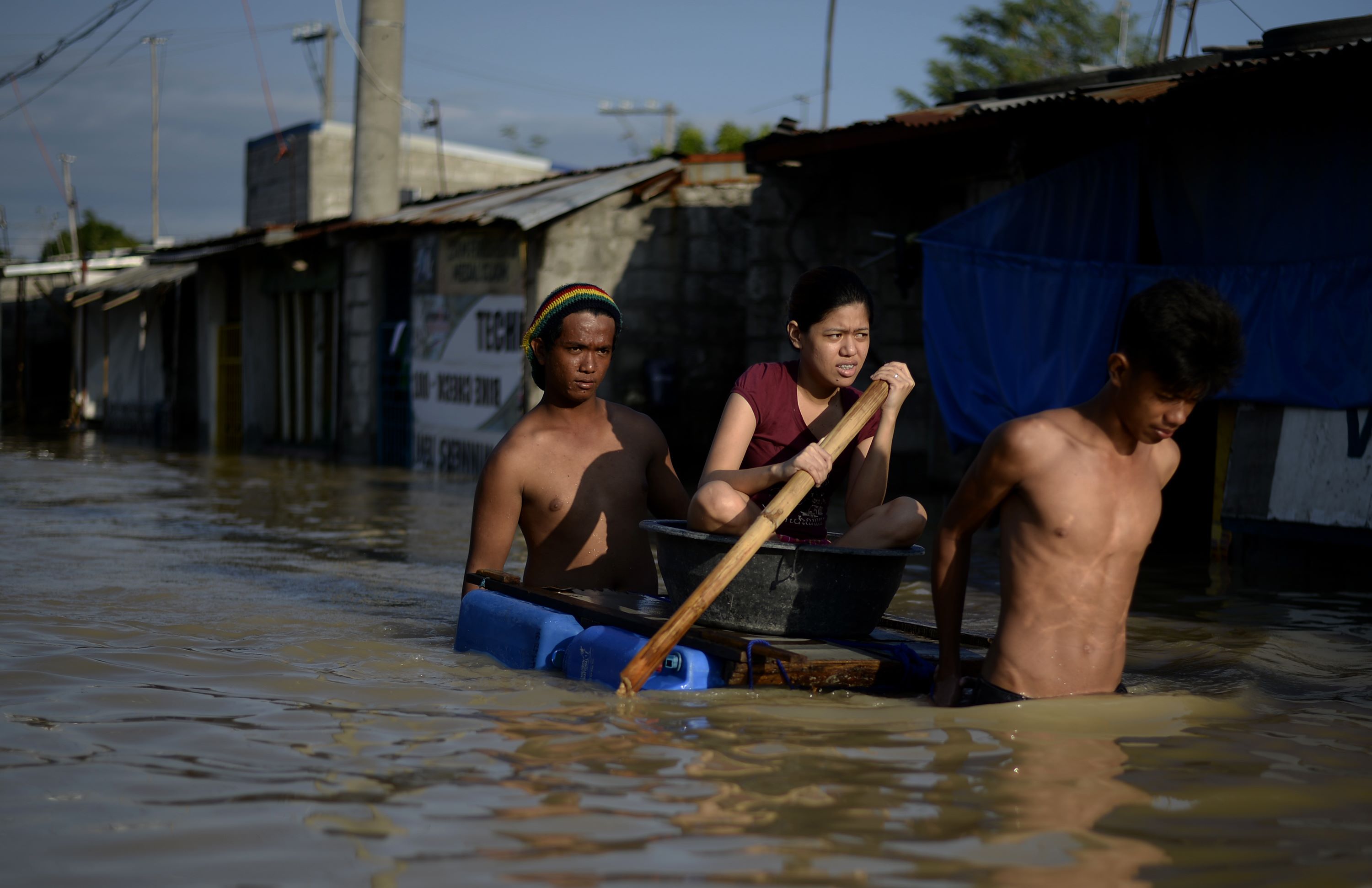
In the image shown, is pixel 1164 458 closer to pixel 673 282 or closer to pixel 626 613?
pixel 626 613

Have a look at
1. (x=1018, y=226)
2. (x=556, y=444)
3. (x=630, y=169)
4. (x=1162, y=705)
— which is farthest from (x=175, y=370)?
(x=1162, y=705)

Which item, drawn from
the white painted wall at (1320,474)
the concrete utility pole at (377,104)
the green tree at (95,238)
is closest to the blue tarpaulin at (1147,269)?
the white painted wall at (1320,474)

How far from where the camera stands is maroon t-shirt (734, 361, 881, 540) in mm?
4008

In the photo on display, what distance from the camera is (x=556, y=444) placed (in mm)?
4391

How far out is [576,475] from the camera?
14.4 feet

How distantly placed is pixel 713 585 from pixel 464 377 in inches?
428

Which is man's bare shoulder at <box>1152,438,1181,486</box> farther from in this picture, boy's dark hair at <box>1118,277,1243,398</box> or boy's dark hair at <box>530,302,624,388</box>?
boy's dark hair at <box>530,302,624,388</box>

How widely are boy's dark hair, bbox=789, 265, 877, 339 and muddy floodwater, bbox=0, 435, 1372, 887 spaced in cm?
116

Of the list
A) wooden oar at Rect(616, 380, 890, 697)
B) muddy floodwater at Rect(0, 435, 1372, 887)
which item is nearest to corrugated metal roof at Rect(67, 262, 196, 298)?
muddy floodwater at Rect(0, 435, 1372, 887)

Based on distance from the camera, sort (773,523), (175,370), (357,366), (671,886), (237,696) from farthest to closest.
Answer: (175,370) → (357,366) → (237,696) → (773,523) → (671,886)

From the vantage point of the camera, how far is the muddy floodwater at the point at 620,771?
7.77 feet

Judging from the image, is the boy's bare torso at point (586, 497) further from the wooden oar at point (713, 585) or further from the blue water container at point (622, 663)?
the wooden oar at point (713, 585)

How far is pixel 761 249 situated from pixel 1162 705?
27.8 ft

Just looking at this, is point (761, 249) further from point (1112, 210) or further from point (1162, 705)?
point (1162, 705)
